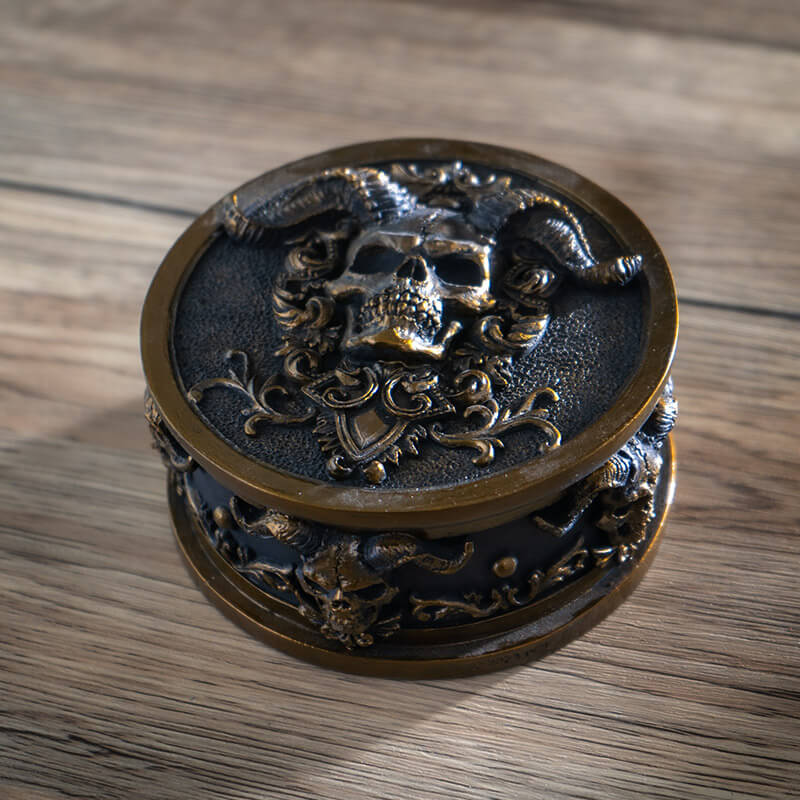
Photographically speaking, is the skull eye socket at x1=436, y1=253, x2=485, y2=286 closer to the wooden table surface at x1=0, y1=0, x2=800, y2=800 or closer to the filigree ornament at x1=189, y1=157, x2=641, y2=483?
the filigree ornament at x1=189, y1=157, x2=641, y2=483

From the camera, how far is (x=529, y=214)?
118 cm

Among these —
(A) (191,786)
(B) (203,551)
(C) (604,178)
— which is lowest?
(A) (191,786)

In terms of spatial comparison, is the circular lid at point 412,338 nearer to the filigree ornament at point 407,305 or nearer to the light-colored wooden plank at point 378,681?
the filigree ornament at point 407,305

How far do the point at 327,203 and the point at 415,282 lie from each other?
16 cm

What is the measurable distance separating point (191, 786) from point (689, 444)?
687mm

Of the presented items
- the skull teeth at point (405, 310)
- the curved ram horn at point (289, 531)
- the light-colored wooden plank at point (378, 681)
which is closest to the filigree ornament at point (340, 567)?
the curved ram horn at point (289, 531)

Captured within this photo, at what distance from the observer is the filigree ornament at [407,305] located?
1.05m

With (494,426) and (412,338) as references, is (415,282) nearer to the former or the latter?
(412,338)

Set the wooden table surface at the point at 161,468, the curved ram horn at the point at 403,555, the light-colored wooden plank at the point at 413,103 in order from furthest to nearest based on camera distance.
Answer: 1. the light-colored wooden plank at the point at 413,103
2. the wooden table surface at the point at 161,468
3. the curved ram horn at the point at 403,555

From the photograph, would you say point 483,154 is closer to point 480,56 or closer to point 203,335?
point 203,335

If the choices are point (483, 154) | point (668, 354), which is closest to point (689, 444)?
point (668, 354)

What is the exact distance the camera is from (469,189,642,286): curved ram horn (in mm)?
1129

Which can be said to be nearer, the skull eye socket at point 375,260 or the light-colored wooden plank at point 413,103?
the skull eye socket at point 375,260

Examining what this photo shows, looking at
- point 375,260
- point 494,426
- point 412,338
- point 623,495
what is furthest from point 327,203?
point 623,495
